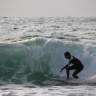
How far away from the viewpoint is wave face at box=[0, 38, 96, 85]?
12516 millimetres

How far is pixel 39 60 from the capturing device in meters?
14.3

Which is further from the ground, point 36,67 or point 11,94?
point 36,67

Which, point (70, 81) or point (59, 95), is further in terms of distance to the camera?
point (70, 81)

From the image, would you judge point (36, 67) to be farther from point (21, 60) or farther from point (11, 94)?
point (11, 94)

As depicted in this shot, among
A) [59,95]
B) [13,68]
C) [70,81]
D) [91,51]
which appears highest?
[91,51]

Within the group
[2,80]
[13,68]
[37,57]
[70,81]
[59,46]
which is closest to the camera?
[70,81]

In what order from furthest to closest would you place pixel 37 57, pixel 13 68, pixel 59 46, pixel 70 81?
1. pixel 59 46
2. pixel 37 57
3. pixel 13 68
4. pixel 70 81

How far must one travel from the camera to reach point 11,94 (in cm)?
808

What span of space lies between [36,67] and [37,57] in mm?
947

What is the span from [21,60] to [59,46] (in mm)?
2508

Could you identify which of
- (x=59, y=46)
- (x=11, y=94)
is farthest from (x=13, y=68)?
(x=11, y=94)

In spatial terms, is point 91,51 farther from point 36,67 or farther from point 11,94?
point 11,94

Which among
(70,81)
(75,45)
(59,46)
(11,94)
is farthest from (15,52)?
(11,94)

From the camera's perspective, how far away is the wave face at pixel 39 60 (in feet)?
41.1
